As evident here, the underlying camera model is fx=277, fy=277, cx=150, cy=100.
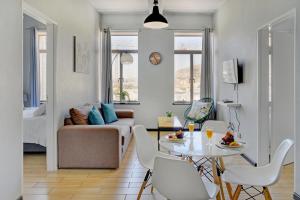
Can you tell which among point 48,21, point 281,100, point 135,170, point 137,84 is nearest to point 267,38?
point 281,100

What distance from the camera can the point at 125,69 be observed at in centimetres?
747

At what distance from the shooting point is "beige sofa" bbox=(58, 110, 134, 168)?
13.2 feet

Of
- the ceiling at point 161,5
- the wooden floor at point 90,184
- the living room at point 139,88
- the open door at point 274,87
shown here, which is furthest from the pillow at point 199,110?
the wooden floor at point 90,184

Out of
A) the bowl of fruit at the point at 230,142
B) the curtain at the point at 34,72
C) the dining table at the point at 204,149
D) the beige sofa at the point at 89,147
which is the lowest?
the beige sofa at the point at 89,147

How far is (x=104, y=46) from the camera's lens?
→ 716 cm

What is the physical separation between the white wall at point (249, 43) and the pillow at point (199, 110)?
785 mm

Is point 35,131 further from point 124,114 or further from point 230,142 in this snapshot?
point 230,142

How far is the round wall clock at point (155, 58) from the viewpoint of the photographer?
7277 millimetres

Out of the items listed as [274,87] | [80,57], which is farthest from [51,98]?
[274,87]

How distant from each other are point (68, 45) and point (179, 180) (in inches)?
137

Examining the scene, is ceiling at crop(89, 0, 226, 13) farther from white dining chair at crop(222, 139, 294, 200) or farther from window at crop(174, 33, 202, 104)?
white dining chair at crop(222, 139, 294, 200)

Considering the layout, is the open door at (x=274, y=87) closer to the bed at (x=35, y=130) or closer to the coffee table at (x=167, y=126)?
the coffee table at (x=167, y=126)
